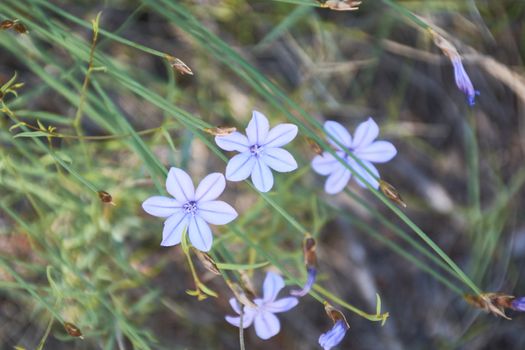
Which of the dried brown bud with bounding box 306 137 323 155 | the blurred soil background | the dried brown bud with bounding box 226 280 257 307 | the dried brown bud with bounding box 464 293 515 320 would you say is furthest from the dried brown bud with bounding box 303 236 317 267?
the blurred soil background

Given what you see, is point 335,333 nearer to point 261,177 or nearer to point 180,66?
point 261,177

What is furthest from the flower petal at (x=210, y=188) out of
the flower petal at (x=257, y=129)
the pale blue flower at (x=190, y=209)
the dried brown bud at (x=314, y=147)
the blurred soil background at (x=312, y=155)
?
the blurred soil background at (x=312, y=155)

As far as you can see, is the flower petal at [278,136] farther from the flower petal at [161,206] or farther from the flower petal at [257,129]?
the flower petal at [161,206]

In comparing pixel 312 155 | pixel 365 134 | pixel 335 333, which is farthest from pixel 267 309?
pixel 312 155

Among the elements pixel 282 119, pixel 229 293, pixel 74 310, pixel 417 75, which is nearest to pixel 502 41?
pixel 417 75

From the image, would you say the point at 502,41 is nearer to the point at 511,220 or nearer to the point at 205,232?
the point at 511,220
